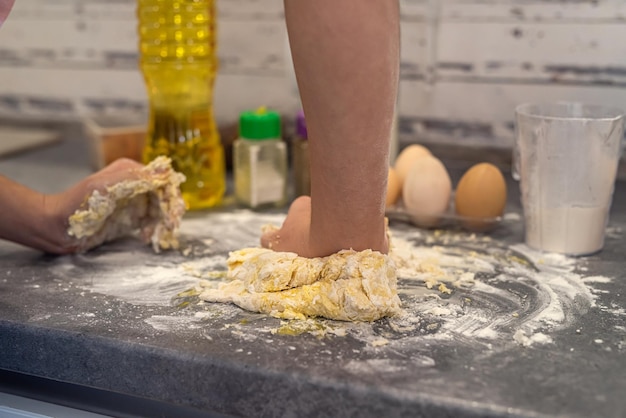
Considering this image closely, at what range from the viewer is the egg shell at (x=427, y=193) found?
1.08m

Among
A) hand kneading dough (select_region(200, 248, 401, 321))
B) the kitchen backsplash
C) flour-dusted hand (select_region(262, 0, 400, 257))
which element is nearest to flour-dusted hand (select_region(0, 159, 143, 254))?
hand kneading dough (select_region(200, 248, 401, 321))

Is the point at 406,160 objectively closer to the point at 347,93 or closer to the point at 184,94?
the point at 184,94

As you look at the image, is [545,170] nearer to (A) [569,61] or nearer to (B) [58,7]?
(A) [569,61]

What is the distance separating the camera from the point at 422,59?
1.37 m

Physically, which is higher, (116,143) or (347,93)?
(347,93)

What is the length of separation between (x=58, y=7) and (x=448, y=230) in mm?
1091

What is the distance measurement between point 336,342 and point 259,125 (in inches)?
21.4

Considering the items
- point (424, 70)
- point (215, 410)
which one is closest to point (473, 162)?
point (424, 70)

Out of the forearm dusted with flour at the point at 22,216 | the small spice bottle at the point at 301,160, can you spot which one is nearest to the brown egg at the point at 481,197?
the small spice bottle at the point at 301,160

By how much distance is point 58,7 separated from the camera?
65.7 inches

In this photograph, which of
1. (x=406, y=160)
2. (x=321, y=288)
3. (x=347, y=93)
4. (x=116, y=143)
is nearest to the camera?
(x=347, y=93)

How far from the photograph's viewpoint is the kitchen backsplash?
1.27 meters

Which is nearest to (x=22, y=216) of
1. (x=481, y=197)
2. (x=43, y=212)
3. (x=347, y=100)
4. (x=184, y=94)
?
(x=43, y=212)

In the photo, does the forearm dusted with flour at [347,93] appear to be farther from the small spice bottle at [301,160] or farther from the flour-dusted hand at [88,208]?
the small spice bottle at [301,160]
